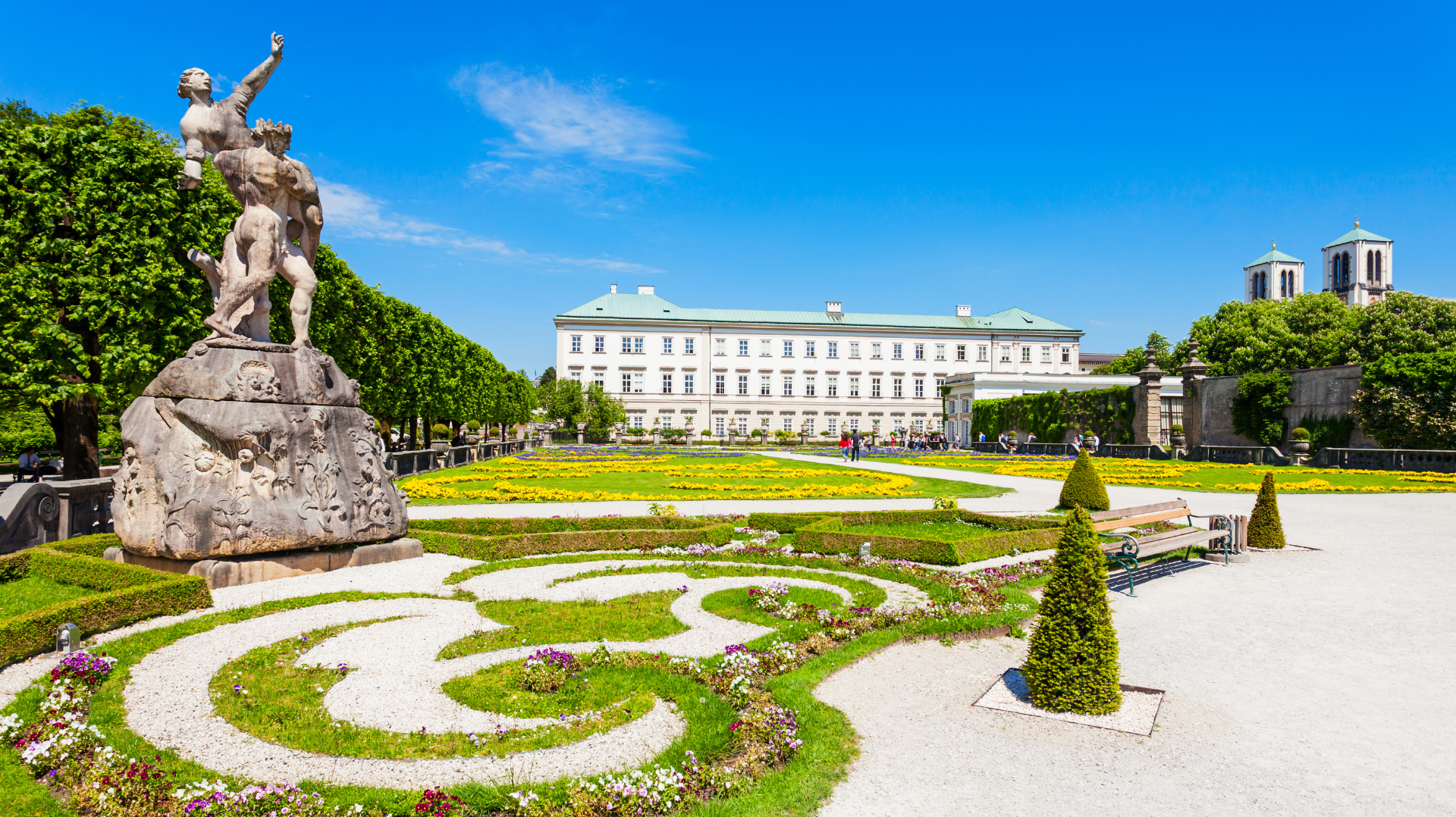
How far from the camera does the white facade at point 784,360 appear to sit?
2904 inches

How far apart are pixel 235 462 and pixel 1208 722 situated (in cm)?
894

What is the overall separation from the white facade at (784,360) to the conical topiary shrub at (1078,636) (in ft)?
228

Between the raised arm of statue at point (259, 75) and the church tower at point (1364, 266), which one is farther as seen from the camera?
the church tower at point (1364, 266)

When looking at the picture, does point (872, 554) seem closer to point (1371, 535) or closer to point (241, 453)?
point (241, 453)

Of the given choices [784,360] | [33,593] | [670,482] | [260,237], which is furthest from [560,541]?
[784,360]

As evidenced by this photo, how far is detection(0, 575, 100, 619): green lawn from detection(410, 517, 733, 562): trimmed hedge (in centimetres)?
361

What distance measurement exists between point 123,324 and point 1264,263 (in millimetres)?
119020

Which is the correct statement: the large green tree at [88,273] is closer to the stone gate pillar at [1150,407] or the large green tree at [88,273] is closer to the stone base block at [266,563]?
the stone base block at [266,563]

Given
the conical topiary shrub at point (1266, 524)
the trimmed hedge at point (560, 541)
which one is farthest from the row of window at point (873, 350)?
the conical topiary shrub at point (1266, 524)

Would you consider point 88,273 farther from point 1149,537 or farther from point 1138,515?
point 1149,537

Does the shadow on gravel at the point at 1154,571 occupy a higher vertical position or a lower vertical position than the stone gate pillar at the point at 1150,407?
lower

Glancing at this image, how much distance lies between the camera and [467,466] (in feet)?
92.3

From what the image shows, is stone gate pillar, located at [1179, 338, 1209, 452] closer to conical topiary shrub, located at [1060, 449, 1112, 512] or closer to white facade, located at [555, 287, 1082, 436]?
conical topiary shrub, located at [1060, 449, 1112, 512]

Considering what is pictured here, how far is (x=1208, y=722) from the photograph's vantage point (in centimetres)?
450
